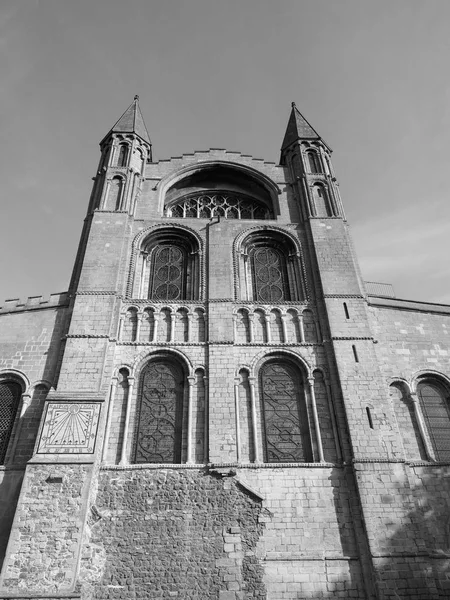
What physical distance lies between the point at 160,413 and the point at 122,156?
1227 cm

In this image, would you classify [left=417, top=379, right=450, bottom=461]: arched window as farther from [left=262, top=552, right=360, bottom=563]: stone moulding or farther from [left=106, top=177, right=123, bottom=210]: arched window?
[left=106, top=177, right=123, bottom=210]: arched window

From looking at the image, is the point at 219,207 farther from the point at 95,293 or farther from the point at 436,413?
Result: the point at 436,413

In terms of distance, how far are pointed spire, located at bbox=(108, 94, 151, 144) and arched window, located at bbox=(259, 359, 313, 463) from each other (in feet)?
43.5

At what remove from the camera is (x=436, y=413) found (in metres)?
13.6

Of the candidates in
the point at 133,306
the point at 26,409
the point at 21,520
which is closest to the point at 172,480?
the point at 21,520

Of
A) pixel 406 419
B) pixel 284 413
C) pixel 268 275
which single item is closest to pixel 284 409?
pixel 284 413

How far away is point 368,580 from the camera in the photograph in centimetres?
1051

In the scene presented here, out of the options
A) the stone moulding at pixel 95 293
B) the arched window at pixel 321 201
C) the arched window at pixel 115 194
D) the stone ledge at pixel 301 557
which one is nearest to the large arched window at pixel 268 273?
the arched window at pixel 321 201

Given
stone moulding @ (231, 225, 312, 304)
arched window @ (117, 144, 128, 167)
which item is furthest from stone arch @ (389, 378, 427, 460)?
arched window @ (117, 144, 128, 167)

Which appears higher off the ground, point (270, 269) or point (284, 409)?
point (270, 269)

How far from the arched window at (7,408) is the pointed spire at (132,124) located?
504 inches

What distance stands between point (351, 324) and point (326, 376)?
192 cm

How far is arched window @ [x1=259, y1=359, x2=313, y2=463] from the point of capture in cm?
1262

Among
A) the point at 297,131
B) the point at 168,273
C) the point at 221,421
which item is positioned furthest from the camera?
the point at 297,131
